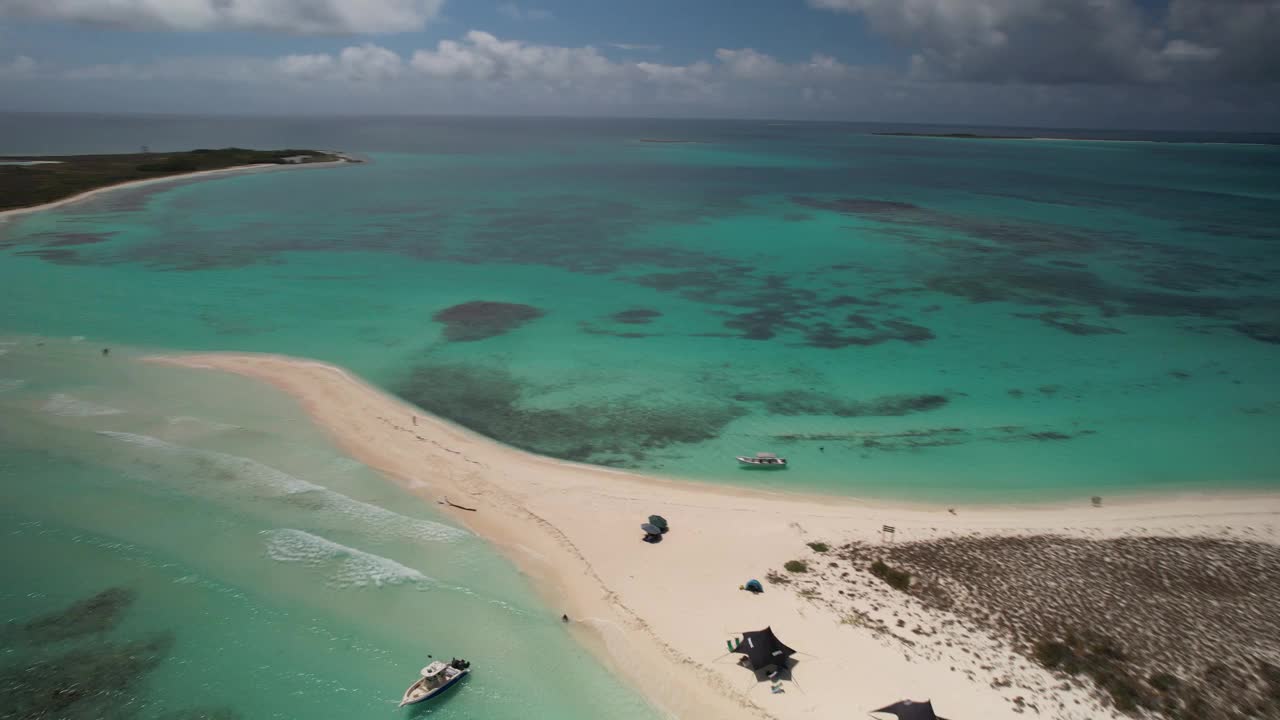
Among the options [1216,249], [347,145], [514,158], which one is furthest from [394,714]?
[347,145]

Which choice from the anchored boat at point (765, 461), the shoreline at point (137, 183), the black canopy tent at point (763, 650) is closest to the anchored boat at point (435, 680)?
the black canopy tent at point (763, 650)

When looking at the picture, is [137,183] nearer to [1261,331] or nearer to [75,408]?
[75,408]

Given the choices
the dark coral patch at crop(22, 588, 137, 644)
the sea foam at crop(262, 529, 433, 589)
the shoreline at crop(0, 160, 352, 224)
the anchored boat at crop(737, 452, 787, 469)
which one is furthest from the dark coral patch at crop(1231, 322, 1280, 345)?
the shoreline at crop(0, 160, 352, 224)

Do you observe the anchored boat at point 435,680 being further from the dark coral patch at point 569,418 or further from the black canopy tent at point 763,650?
the dark coral patch at point 569,418

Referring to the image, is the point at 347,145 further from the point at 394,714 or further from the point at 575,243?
the point at 394,714

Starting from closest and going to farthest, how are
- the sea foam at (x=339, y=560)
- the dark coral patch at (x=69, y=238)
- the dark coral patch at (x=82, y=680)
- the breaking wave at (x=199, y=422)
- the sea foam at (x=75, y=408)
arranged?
the dark coral patch at (x=82, y=680)
the sea foam at (x=339, y=560)
the breaking wave at (x=199, y=422)
the sea foam at (x=75, y=408)
the dark coral patch at (x=69, y=238)

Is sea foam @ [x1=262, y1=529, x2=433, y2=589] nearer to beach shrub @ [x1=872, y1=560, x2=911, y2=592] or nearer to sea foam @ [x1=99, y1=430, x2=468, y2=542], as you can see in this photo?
sea foam @ [x1=99, y1=430, x2=468, y2=542]
